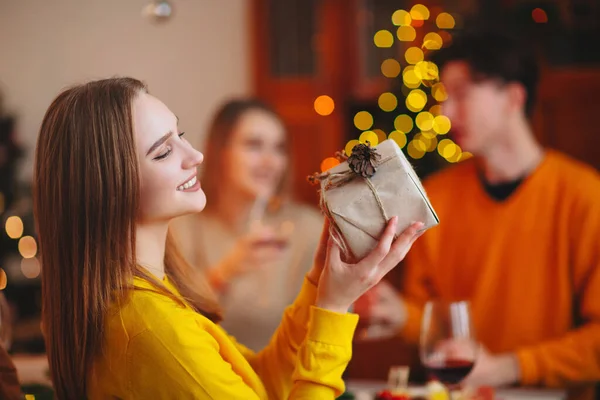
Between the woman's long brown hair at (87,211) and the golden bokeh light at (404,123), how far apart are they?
78.7 inches

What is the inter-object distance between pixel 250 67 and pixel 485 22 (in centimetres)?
166

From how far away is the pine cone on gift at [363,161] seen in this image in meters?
0.91

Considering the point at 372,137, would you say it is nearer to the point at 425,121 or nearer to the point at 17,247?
the point at 425,121

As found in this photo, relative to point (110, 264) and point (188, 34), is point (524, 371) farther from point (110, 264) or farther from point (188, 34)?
point (188, 34)

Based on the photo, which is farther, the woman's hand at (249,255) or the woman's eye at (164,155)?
the woman's hand at (249,255)

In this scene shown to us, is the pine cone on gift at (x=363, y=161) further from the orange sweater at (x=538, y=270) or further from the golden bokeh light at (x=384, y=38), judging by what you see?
the golden bokeh light at (x=384, y=38)

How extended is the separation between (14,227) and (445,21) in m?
2.25

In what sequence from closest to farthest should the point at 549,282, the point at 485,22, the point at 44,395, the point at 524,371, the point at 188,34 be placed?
the point at 44,395
the point at 524,371
the point at 549,282
the point at 485,22
the point at 188,34

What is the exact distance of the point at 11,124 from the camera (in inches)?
134

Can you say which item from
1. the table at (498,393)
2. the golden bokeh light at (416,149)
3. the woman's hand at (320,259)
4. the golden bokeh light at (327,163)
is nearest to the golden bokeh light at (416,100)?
the golden bokeh light at (416,149)

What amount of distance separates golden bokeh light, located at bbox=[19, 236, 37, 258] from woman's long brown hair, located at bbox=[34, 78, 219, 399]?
8.03 feet

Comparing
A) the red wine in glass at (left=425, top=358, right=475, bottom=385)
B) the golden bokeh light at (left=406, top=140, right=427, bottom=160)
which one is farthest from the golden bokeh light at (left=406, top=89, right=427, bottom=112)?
the red wine in glass at (left=425, top=358, right=475, bottom=385)

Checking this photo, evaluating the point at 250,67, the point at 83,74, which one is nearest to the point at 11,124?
the point at 83,74

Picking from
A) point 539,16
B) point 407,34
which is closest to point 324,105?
point 407,34
